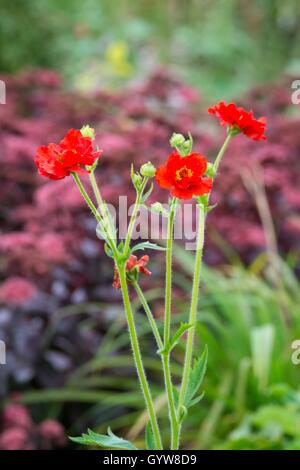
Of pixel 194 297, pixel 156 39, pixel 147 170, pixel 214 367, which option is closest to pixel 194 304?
pixel 194 297

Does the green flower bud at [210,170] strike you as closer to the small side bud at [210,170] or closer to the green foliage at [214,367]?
the small side bud at [210,170]

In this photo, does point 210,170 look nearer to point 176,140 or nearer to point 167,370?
point 176,140

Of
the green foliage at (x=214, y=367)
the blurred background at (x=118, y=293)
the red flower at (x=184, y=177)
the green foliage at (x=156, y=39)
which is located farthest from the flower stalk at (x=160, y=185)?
the green foliage at (x=156, y=39)

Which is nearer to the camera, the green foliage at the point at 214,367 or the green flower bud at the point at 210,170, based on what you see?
the green flower bud at the point at 210,170

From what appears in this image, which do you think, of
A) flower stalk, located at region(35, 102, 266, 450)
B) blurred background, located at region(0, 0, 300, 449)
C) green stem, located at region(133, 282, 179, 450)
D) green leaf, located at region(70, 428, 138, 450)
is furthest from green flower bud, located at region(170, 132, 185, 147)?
blurred background, located at region(0, 0, 300, 449)
